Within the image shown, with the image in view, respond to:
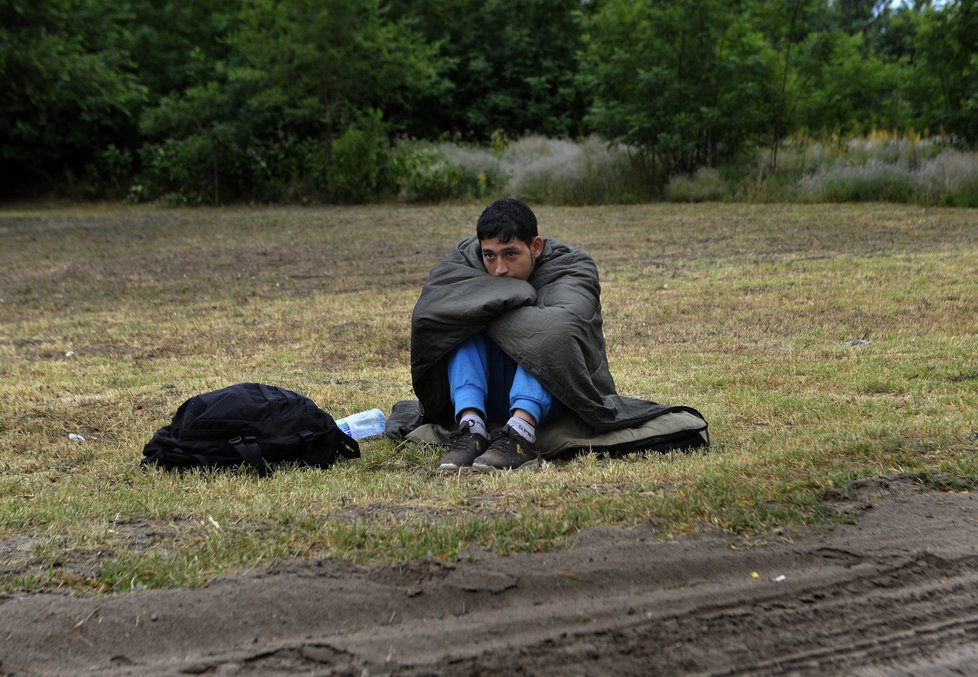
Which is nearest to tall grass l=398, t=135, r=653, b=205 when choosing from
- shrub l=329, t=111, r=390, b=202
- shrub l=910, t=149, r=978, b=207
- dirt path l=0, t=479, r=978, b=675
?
shrub l=329, t=111, r=390, b=202

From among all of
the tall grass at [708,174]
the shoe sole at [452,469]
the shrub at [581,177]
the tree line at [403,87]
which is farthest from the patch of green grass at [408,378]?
the tree line at [403,87]

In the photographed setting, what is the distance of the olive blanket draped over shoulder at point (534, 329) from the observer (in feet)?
16.1

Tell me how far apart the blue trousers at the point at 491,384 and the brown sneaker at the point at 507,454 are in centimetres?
14

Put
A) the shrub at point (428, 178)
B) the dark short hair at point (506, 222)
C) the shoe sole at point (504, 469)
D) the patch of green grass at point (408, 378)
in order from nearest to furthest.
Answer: the patch of green grass at point (408, 378) < the shoe sole at point (504, 469) < the dark short hair at point (506, 222) < the shrub at point (428, 178)

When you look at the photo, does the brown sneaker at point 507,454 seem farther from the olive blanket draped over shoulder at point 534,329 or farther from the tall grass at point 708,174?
the tall grass at point 708,174

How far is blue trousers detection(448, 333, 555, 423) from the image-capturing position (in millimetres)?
4934

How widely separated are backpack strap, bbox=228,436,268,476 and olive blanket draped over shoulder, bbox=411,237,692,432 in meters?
0.86

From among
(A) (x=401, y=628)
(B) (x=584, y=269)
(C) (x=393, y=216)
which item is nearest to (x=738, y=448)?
(B) (x=584, y=269)

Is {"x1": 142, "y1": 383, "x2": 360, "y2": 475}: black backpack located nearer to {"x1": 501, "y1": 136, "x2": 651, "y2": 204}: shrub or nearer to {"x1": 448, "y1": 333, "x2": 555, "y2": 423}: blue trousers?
{"x1": 448, "y1": 333, "x2": 555, "y2": 423}: blue trousers

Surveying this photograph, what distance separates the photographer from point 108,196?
1077 inches

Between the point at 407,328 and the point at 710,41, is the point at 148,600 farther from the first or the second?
the point at 710,41

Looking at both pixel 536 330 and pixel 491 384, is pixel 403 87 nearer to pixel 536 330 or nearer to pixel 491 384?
pixel 491 384

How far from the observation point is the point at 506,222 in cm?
512

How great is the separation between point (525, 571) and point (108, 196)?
86.5ft
